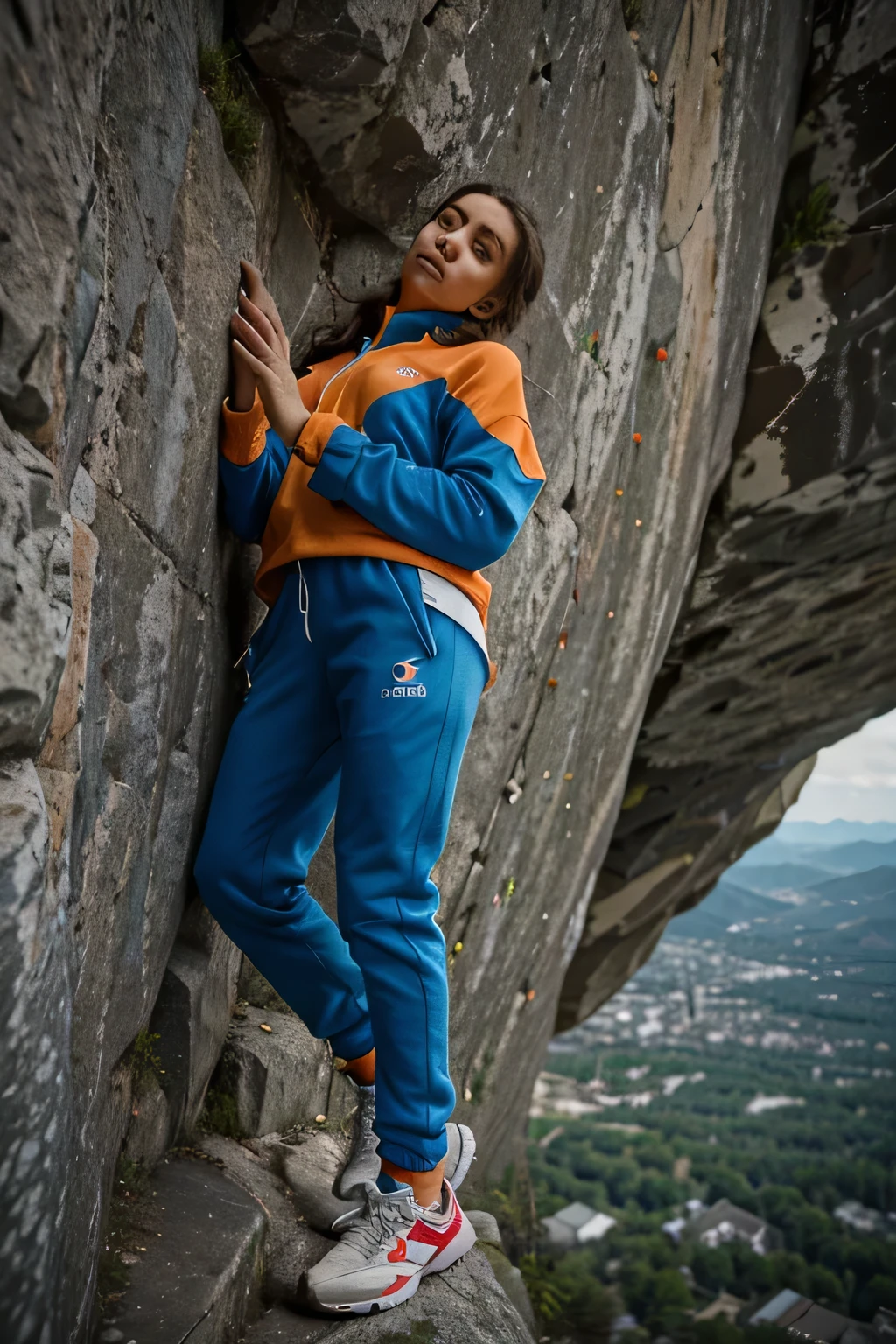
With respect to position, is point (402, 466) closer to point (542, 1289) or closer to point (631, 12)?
point (631, 12)

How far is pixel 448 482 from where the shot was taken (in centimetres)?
166

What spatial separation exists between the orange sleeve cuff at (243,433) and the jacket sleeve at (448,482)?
0.16 meters

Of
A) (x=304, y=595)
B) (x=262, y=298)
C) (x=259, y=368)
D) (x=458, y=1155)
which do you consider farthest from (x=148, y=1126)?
(x=262, y=298)

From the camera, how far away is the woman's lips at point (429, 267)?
1.90 metres

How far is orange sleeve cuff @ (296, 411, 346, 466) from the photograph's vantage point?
5.42ft

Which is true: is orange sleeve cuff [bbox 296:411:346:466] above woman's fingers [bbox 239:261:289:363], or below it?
below

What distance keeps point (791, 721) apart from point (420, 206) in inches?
206

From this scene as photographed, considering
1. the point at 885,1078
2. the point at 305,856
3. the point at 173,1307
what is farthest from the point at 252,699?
the point at 885,1078

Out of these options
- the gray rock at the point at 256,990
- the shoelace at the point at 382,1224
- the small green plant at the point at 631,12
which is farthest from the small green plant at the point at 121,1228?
the small green plant at the point at 631,12

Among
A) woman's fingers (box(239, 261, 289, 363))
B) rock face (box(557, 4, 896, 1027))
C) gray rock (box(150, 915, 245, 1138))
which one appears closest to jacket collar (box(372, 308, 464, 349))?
woman's fingers (box(239, 261, 289, 363))

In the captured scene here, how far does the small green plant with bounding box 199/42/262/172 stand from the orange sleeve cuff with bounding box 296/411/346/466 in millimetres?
492

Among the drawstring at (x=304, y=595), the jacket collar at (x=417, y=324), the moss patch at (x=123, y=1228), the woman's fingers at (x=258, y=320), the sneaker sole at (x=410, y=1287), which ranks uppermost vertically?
the jacket collar at (x=417, y=324)

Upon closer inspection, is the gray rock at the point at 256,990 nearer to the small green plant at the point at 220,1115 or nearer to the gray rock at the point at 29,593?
the small green plant at the point at 220,1115

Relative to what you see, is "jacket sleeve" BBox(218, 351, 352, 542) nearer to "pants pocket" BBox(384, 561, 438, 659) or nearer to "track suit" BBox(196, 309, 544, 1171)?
"track suit" BBox(196, 309, 544, 1171)
